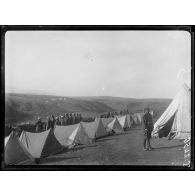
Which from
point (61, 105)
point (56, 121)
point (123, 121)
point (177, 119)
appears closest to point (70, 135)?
point (56, 121)

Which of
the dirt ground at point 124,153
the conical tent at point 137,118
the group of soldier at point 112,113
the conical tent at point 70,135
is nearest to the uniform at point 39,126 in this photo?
the conical tent at point 70,135

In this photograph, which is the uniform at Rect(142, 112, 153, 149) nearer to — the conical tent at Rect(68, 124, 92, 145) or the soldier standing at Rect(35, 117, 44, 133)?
the conical tent at Rect(68, 124, 92, 145)

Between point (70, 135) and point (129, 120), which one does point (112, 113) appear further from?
point (70, 135)

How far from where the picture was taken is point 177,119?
2.58 meters

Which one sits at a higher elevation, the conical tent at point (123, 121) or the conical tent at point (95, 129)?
the conical tent at point (123, 121)

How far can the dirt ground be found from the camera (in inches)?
101

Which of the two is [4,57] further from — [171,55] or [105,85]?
[171,55]

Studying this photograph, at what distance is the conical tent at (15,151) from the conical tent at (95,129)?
0.61 metres

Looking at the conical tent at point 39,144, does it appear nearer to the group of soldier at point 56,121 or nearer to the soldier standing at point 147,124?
the group of soldier at point 56,121

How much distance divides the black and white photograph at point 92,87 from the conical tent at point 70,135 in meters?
0.03

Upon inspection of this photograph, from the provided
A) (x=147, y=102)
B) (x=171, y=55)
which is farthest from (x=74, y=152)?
(x=171, y=55)

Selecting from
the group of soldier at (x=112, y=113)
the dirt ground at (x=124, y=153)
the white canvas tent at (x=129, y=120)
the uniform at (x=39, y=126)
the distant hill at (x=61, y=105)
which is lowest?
the dirt ground at (x=124, y=153)

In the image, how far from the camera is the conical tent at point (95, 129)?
2.60 m

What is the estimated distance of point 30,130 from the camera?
2570mm
